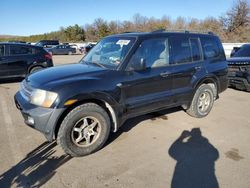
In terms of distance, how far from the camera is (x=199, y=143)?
14.0ft

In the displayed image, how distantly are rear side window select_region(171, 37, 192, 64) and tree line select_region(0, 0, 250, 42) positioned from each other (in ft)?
Answer: 82.7

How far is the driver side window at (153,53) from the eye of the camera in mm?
4266

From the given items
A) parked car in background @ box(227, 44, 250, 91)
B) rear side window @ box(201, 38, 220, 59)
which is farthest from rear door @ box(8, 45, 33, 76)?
parked car in background @ box(227, 44, 250, 91)

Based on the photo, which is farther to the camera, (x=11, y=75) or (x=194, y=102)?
(x=11, y=75)

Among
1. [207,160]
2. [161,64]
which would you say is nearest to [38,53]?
[161,64]

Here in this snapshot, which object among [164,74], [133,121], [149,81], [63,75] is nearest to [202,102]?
[164,74]

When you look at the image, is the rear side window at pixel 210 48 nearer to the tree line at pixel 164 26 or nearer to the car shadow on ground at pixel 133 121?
the car shadow on ground at pixel 133 121

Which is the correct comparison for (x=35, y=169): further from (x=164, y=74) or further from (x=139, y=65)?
(x=164, y=74)

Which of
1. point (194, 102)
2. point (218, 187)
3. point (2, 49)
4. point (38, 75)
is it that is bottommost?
point (218, 187)

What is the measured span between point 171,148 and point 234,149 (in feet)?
3.50

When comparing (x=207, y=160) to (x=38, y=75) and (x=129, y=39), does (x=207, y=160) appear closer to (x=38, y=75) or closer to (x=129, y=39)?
A: (x=129, y=39)

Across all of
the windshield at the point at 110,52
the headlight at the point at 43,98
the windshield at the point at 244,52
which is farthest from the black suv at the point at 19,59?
the windshield at the point at 244,52

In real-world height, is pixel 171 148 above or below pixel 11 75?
below

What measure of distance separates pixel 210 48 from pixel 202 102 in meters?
1.31
